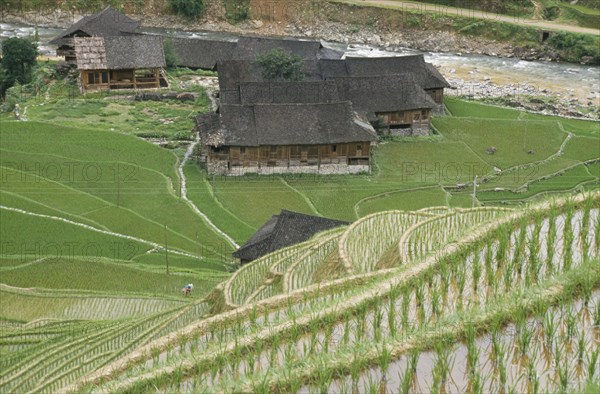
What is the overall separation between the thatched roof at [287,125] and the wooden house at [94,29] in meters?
18.1

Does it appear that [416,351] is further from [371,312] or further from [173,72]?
[173,72]

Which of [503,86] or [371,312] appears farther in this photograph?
[503,86]

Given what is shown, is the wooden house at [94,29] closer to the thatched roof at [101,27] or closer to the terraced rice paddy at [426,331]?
the thatched roof at [101,27]

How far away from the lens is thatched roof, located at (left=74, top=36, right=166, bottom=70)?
47.6 m

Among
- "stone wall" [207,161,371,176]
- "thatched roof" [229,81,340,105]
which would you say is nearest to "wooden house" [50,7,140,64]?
"thatched roof" [229,81,340,105]

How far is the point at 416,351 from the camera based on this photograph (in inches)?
336

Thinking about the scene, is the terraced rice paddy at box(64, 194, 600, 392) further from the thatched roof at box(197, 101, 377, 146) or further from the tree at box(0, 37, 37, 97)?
the tree at box(0, 37, 37, 97)

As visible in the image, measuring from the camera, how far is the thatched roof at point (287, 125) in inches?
1478

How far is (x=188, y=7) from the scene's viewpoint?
7144 cm

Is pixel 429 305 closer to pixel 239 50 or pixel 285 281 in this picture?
pixel 285 281

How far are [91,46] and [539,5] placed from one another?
140ft

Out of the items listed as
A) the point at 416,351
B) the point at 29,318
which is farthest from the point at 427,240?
the point at 29,318

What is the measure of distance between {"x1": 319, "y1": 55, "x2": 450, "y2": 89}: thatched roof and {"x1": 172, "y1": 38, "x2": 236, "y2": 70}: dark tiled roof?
27.5 feet

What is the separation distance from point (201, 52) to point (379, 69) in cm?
1293
